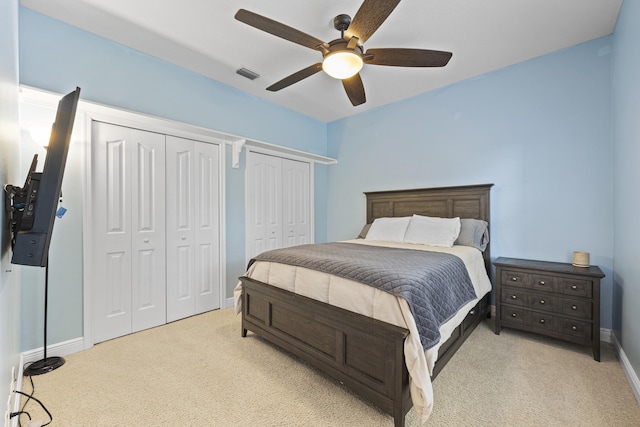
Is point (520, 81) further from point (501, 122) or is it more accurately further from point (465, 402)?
point (465, 402)

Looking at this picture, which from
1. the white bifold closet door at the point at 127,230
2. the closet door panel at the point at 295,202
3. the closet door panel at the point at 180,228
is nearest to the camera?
the white bifold closet door at the point at 127,230

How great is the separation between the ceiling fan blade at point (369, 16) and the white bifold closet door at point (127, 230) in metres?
2.24

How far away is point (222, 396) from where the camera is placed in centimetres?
178

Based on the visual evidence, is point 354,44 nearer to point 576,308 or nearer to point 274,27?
point 274,27

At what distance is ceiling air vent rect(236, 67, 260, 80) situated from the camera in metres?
3.09

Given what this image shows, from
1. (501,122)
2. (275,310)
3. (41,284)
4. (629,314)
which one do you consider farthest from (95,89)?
(629,314)

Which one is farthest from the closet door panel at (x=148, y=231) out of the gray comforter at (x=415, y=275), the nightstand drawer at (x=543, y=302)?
the nightstand drawer at (x=543, y=302)

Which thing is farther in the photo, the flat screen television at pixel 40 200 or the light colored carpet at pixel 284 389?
the light colored carpet at pixel 284 389

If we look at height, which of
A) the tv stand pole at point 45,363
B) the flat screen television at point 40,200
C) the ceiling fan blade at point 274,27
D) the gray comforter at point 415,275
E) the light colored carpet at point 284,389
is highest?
the ceiling fan blade at point 274,27

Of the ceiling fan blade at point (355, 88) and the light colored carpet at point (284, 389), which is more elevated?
the ceiling fan blade at point (355, 88)

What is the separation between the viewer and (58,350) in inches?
88.8

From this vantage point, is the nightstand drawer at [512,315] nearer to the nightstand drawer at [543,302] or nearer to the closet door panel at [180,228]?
the nightstand drawer at [543,302]

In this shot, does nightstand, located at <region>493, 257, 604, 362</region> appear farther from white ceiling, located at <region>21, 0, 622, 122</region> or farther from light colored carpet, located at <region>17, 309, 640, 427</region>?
white ceiling, located at <region>21, 0, 622, 122</region>

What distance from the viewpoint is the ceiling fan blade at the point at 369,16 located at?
165 centimetres
